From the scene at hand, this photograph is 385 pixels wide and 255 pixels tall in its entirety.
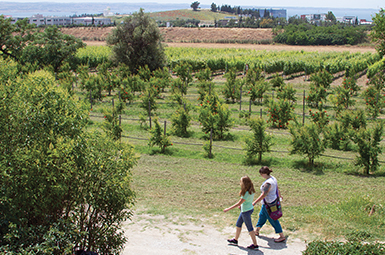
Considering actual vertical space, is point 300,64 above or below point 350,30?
below

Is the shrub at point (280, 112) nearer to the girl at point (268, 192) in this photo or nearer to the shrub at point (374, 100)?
the shrub at point (374, 100)

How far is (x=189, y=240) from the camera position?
796 centimetres

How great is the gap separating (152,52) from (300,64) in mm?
14747

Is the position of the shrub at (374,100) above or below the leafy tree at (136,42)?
below

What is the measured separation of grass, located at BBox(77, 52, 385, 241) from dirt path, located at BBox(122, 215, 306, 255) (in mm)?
412

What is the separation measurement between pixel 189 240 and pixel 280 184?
14.9ft

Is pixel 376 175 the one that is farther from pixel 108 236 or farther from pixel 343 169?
pixel 108 236

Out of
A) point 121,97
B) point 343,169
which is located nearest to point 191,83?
point 121,97

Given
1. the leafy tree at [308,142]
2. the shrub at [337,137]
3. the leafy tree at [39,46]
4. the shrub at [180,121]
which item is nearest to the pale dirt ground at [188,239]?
the leafy tree at [308,142]

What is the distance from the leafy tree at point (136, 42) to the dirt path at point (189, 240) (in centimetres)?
2981

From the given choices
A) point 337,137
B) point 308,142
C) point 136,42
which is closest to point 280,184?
point 308,142

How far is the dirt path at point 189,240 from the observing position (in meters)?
7.48

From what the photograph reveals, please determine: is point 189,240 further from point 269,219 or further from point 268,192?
point 268,192

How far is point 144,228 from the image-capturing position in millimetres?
8586
